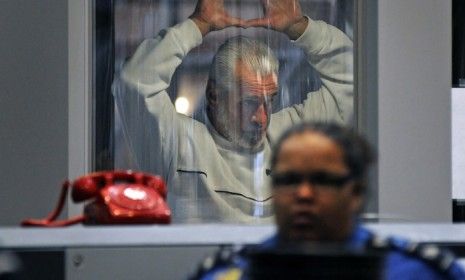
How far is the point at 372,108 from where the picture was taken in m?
9.05

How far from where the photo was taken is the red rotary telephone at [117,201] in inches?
160

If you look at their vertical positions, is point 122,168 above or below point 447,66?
below

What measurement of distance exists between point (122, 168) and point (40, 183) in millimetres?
793

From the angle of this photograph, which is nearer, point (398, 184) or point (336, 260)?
point (336, 260)

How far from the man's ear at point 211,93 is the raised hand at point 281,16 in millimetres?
471

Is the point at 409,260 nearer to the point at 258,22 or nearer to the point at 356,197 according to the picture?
the point at 356,197

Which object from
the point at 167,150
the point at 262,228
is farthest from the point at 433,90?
the point at 262,228

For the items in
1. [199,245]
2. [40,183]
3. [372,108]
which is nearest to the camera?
[199,245]

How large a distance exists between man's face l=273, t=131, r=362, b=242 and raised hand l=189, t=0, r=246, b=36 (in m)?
6.56

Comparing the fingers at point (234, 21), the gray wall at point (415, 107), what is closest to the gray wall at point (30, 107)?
the fingers at point (234, 21)

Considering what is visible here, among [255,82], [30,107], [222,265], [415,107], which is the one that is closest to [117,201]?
[222,265]

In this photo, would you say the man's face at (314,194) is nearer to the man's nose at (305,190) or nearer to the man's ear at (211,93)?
the man's nose at (305,190)

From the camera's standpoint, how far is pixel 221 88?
30.2 feet

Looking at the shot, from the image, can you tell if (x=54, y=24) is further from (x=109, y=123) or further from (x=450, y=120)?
(x=450, y=120)
